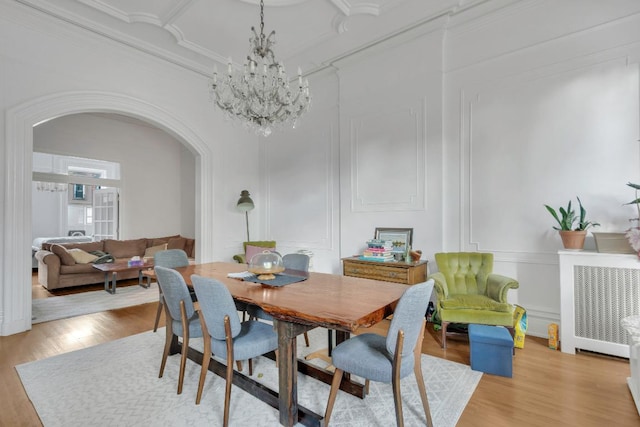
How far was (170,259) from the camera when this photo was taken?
3.10 meters

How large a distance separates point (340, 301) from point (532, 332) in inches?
98.6

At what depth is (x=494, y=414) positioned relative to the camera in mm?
1871

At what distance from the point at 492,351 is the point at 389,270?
1.31 meters

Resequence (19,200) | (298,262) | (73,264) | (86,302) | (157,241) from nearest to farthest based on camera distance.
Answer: (298,262), (19,200), (86,302), (73,264), (157,241)

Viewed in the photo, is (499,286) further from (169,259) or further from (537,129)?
(169,259)

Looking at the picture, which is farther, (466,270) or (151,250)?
(151,250)

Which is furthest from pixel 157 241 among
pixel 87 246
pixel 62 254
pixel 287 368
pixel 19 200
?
pixel 287 368

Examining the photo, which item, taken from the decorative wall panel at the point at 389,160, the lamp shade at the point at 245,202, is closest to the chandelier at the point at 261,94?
the decorative wall panel at the point at 389,160

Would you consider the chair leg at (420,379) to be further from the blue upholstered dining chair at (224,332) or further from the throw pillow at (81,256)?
the throw pillow at (81,256)

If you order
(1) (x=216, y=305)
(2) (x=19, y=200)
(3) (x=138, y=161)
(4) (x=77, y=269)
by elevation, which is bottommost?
(4) (x=77, y=269)

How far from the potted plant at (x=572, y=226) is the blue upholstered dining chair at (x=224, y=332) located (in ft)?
8.67

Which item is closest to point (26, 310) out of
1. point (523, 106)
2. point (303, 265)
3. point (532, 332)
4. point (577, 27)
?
point (303, 265)

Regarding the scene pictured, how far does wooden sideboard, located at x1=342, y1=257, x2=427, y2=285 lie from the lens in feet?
10.9

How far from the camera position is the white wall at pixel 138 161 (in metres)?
6.38
